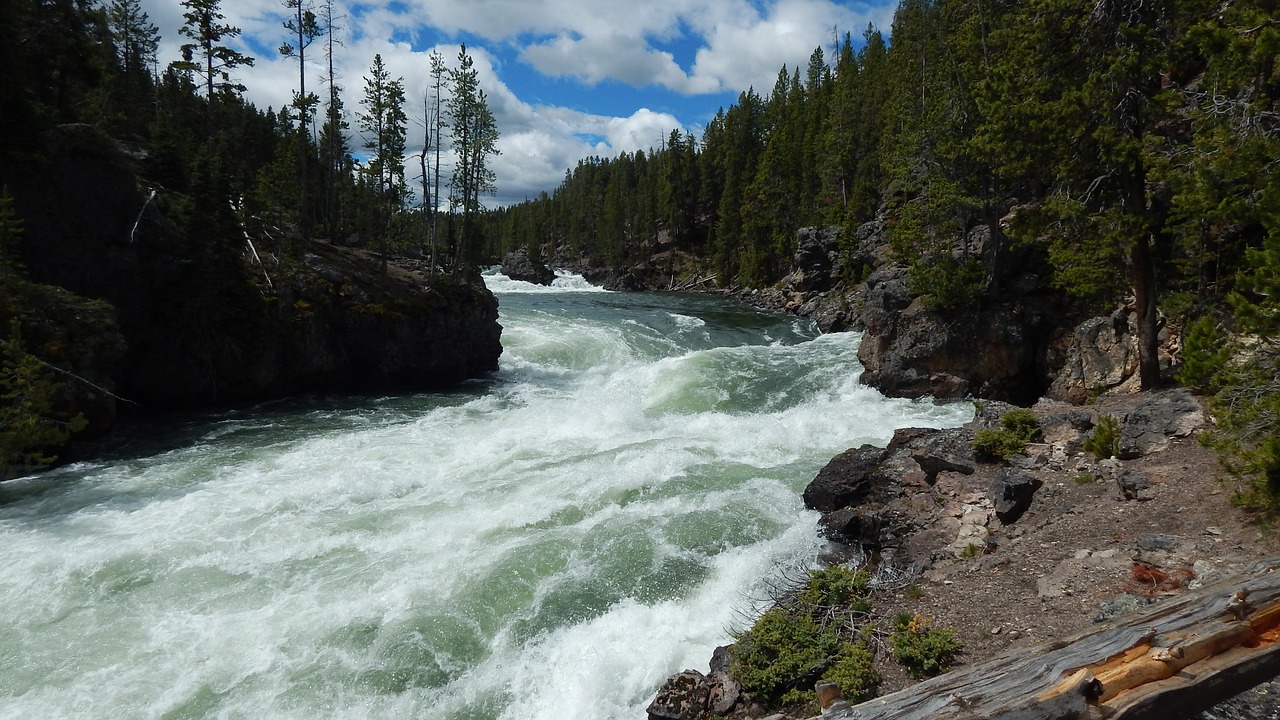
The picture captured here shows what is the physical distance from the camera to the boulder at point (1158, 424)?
33.7ft

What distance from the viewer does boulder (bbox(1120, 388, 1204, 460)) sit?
10.3 m

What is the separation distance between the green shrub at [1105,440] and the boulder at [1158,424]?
11 centimetres

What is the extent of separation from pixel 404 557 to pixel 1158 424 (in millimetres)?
13707

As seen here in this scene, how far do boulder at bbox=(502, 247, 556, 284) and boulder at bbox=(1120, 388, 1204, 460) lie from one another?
7929cm

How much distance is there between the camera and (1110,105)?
13258 mm

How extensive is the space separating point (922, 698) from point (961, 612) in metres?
4.22

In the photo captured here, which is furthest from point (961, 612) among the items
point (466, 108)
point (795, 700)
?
point (466, 108)

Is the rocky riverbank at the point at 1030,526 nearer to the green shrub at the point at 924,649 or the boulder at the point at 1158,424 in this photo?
the boulder at the point at 1158,424

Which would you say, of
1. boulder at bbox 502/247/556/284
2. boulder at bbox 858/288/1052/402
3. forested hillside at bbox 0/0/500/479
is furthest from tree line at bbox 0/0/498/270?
boulder at bbox 502/247/556/284

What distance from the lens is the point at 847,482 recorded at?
12695mm

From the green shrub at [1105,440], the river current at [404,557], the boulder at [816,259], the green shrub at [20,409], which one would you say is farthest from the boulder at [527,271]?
the green shrub at [1105,440]

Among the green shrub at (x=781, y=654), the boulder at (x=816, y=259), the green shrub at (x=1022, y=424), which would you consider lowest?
the green shrub at (x=781, y=654)

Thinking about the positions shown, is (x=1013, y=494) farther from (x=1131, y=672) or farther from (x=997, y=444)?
(x=1131, y=672)

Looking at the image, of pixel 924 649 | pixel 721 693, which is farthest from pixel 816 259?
pixel 721 693
